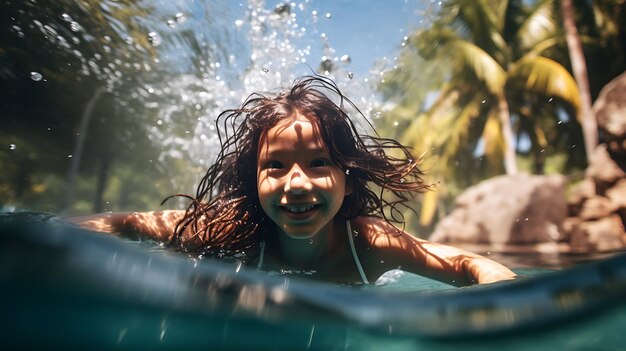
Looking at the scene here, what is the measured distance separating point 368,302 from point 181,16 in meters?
8.33

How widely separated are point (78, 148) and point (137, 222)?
13.2 metres

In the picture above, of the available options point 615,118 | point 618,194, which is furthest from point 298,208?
point 618,194

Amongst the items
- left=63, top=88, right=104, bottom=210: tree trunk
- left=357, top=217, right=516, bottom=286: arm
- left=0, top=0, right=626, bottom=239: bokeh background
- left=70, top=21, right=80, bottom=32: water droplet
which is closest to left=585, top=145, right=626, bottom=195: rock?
left=0, top=0, right=626, bottom=239: bokeh background

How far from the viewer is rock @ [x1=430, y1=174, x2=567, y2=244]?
1166cm

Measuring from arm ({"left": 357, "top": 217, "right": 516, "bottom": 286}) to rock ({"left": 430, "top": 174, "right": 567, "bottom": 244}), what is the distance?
967 centimetres

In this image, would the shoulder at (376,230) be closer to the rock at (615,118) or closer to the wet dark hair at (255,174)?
the wet dark hair at (255,174)

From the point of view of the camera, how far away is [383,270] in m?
3.26

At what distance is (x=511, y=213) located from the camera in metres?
12.0

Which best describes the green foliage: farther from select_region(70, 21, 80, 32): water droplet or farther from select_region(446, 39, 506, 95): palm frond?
select_region(70, 21, 80, 32): water droplet

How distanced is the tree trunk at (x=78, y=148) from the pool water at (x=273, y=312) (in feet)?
37.3

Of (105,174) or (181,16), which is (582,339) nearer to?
(181,16)

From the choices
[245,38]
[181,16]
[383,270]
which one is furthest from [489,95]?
[383,270]

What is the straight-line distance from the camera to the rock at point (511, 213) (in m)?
11.7

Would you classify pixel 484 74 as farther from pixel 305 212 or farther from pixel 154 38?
pixel 305 212
